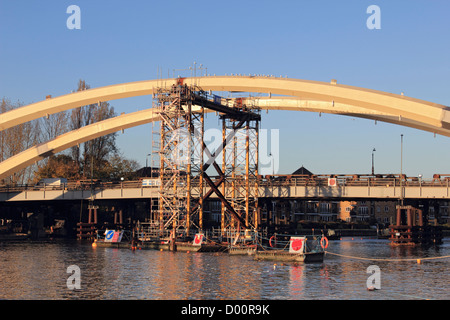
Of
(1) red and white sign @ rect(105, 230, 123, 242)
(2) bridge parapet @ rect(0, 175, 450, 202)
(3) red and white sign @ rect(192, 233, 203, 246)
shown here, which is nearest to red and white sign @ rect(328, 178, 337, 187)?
(2) bridge parapet @ rect(0, 175, 450, 202)

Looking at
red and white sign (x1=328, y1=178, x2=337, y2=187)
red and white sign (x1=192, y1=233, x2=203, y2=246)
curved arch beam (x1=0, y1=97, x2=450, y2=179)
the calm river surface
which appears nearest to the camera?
the calm river surface

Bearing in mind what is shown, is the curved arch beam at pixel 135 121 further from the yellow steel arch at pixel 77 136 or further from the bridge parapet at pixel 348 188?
the bridge parapet at pixel 348 188

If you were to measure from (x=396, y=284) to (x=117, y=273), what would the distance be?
17221mm

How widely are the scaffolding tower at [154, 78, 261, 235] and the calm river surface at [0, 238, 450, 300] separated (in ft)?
34.4

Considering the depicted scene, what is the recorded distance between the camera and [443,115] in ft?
173

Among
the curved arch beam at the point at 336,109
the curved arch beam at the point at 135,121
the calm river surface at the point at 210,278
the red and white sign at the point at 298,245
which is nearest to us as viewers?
the calm river surface at the point at 210,278

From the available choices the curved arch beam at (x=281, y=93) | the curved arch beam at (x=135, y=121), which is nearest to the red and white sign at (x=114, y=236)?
the curved arch beam at (x=135, y=121)

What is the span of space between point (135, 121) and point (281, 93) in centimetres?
2333

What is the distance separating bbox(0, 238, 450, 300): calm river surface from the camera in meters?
30.9

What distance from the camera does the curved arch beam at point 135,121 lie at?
65.9 metres

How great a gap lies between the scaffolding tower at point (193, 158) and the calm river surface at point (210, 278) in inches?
413

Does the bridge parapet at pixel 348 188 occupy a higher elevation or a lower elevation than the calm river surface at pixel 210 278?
higher

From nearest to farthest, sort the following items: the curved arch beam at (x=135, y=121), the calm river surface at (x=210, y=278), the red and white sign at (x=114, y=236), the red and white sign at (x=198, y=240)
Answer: the calm river surface at (x=210, y=278), the red and white sign at (x=198, y=240), the curved arch beam at (x=135, y=121), the red and white sign at (x=114, y=236)

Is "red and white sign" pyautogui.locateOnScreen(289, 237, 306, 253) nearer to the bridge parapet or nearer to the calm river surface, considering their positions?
the calm river surface
